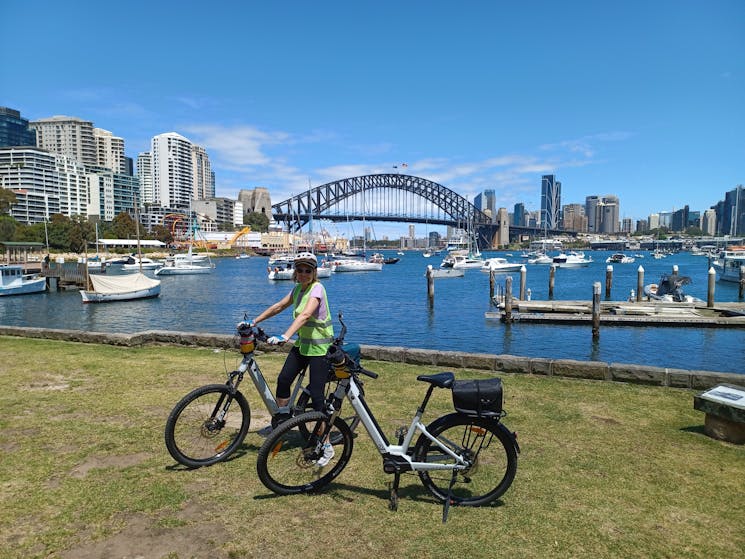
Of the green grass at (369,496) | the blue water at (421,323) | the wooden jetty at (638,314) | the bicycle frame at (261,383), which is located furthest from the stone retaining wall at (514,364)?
the wooden jetty at (638,314)

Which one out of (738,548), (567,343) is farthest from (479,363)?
(567,343)

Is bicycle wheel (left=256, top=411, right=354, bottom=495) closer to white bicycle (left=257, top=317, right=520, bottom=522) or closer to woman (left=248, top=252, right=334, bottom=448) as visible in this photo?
white bicycle (left=257, top=317, right=520, bottom=522)

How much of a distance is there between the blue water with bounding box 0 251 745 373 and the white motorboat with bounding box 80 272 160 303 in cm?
79

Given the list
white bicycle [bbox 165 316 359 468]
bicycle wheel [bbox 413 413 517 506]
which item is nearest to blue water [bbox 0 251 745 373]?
bicycle wheel [bbox 413 413 517 506]

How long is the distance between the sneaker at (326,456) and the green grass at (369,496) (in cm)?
29

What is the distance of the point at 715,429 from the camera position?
5809 mm

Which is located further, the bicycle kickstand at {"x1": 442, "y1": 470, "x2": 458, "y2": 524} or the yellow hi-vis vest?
the yellow hi-vis vest

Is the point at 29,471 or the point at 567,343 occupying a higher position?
the point at 29,471

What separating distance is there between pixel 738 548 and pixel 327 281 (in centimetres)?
6347

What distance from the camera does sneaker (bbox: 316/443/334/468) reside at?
4.51 metres

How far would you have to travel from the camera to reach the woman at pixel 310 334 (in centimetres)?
485

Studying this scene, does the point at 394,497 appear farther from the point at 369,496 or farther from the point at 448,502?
the point at 448,502

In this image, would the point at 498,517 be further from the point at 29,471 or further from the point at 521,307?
the point at 521,307

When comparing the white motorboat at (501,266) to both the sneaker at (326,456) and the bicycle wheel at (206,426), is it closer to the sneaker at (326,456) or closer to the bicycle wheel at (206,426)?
the bicycle wheel at (206,426)
